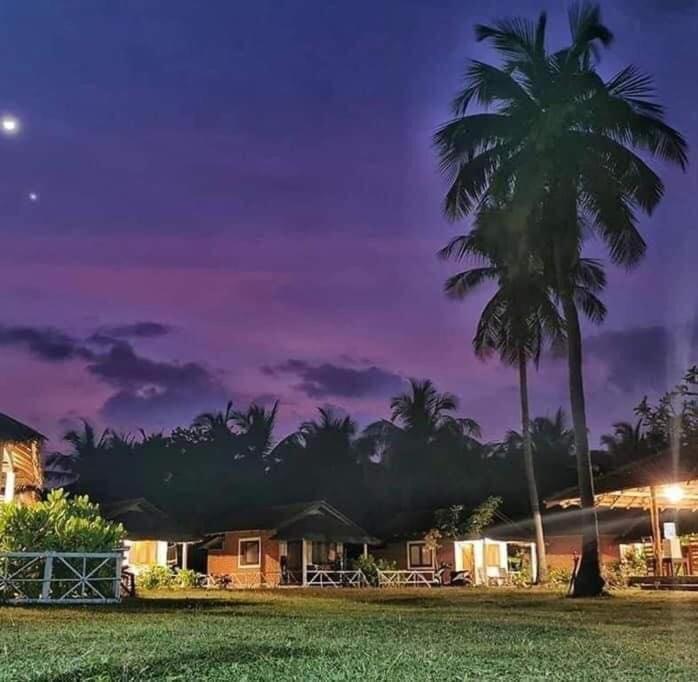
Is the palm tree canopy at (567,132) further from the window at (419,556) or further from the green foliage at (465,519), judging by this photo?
the window at (419,556)

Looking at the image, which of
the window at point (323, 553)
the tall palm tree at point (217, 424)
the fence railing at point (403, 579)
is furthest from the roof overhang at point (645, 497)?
the tall palm tree at point (217, 424)

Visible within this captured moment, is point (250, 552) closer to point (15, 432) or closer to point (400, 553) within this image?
point (400, 553)

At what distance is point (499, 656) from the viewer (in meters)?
7.01

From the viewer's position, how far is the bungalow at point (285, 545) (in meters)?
31.6

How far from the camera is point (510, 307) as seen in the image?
27.1m

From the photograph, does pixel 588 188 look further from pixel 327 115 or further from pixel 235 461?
pixel 235 461

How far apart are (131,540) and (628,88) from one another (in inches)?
845

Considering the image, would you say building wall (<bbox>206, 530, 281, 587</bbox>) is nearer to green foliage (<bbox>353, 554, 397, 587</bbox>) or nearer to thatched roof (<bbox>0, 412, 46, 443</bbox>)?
green foliage (<bbox>353, 554, 397, 587</bbox>)

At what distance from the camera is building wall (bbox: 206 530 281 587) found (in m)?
32.6

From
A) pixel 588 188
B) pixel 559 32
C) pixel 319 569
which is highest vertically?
pixel 559 32

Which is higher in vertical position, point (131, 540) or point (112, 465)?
point (112, 465)

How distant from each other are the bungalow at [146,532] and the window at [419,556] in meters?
9.60

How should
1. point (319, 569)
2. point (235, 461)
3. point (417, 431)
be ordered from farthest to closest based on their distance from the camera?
point (235, 461) → point (417, 431) → point (319, 569)

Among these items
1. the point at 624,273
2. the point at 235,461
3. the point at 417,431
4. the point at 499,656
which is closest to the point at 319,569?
the point at 417,431
